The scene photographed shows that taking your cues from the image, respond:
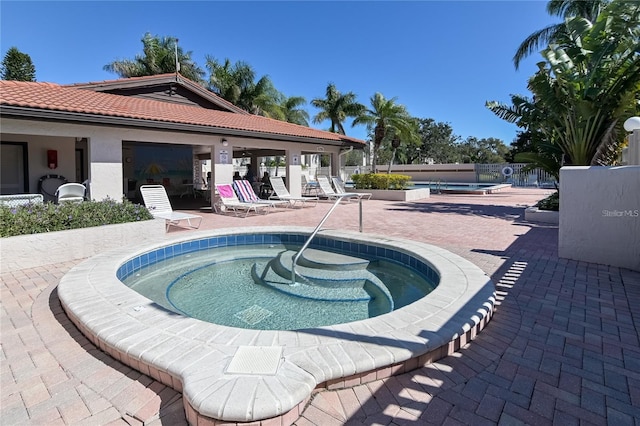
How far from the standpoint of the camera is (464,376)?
2.79 metres

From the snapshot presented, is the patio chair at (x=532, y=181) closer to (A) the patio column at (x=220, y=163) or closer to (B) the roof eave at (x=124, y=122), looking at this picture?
(B) the roof eave at (x=124, y=122)

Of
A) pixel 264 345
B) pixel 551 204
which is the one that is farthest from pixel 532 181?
pixel 264 345

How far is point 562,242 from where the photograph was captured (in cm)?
655

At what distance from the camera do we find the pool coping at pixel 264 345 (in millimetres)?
2277

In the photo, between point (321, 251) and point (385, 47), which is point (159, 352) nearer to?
point (321, 251)

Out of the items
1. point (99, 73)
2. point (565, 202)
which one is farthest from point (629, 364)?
point (99, 73)

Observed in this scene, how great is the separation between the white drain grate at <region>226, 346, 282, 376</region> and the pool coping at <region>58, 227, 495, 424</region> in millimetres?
47

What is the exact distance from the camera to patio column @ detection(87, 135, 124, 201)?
396 inches

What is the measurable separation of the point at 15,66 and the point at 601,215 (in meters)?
37.4

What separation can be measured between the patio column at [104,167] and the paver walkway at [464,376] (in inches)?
225

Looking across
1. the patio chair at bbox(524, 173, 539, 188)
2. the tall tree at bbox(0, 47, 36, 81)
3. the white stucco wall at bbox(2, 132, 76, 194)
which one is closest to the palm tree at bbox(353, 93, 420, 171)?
the patio chair at bbox(524, 173, 539, 188)

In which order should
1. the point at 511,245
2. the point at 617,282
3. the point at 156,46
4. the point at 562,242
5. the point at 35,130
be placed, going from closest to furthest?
the point at 617,282, the point at 562,242, the point at 511,245, the point at 35,130, the point at 156,46

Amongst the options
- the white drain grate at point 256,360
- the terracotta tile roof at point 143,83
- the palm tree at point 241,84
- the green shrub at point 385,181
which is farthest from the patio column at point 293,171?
the palm tree at point 241,84

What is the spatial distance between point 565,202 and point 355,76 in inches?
1255
